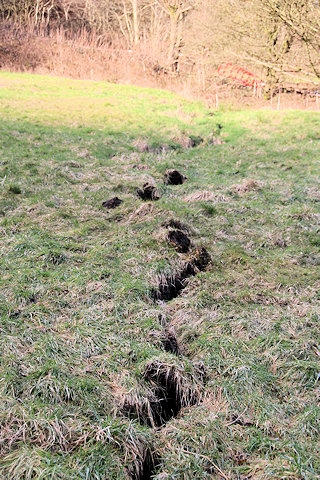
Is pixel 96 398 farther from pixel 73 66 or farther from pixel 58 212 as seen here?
pixel 73 66

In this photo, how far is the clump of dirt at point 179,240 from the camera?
4.94 m

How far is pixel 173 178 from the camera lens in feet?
26.3

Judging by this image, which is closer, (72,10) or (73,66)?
(73,66)

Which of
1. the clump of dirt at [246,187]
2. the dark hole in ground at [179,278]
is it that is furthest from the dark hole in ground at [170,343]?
the clump of dirt at [246,187]

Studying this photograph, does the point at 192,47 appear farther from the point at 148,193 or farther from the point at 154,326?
the point at 154,326

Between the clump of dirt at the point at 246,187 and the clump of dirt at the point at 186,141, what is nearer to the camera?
the clump of dirt at the point at 246,187

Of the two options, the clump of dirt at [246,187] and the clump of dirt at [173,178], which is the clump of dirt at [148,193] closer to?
the clump of dirt at [173,178]

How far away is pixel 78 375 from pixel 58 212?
323cm

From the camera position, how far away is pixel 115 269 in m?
4.43

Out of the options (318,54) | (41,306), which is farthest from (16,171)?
(318,54)

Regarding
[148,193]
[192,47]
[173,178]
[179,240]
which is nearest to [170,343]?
[179,240]

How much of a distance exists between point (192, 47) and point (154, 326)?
61.3ft

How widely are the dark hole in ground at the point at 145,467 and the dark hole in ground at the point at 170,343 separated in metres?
0.97

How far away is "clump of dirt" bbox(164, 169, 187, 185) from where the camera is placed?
794 cm
